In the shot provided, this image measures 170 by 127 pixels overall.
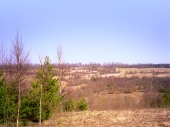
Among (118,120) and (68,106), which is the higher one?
(118,120)

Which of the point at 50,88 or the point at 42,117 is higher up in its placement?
the point at 50,88

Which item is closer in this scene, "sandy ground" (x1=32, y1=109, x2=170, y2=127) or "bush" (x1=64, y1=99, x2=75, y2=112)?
"sandy ground" (x1=32, y1=109, x2=170, y2=127)

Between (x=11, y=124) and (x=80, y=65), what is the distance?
139433 millimetres

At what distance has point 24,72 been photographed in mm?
18297

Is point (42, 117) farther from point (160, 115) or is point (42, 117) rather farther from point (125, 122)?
point (160, 115)

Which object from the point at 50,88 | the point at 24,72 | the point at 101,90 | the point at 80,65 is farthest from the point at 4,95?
the point at 80,65

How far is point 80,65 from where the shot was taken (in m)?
162

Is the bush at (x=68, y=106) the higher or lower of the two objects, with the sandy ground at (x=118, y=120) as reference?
lower

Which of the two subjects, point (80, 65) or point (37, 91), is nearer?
point (37, 91)

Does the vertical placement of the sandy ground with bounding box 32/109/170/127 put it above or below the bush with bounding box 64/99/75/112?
above

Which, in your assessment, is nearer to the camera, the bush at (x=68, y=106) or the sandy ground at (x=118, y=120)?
Answer: the sandy ground at (x=118, y=120)

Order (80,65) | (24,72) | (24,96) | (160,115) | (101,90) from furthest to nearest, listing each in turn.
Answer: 1. (80,65)
2. (101,90)
3. (24,96)
4. (160,115)
5. (24,72)

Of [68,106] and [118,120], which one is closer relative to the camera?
[118,120]

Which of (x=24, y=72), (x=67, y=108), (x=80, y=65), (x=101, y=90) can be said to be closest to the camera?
(x=24, y=72)
